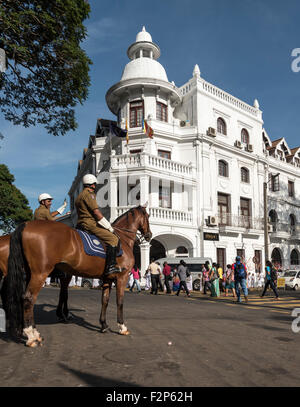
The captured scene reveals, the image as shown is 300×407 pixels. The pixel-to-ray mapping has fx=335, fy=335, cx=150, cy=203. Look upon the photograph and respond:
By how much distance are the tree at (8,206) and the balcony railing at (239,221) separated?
19.6 m

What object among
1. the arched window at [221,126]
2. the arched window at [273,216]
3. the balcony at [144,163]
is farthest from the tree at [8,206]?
the arched window at [273,216]

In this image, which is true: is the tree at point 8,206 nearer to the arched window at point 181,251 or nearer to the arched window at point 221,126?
the arched window at point 181,251

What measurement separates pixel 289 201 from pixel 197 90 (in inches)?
650

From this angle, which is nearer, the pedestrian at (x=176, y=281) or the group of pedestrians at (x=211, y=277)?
the group of pedestrians at (x=211, y=277)

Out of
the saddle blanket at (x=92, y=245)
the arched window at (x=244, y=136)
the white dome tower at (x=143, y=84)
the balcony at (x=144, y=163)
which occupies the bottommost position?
the saddle blanket at (x=92, y=245)

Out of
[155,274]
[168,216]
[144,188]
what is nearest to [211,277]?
[155,274]

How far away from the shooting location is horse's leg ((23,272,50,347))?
16.0 ft

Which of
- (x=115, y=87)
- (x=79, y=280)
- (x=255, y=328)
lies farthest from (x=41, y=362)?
(x=115, y=87)

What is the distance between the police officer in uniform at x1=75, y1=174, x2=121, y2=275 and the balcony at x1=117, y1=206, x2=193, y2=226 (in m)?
16.4

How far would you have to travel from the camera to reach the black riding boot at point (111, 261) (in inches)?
237

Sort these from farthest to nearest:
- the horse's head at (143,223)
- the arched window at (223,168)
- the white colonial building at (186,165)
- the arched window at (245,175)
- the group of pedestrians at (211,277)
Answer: the arched window at (245,175), the arched window at (223,168), the white colonial building at (186,165), the group of pedestrians at (211,277), the horse's head at (143,223)

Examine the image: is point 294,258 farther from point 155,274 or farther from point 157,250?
point 155,274

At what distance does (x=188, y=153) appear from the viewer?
→ 26.9m
